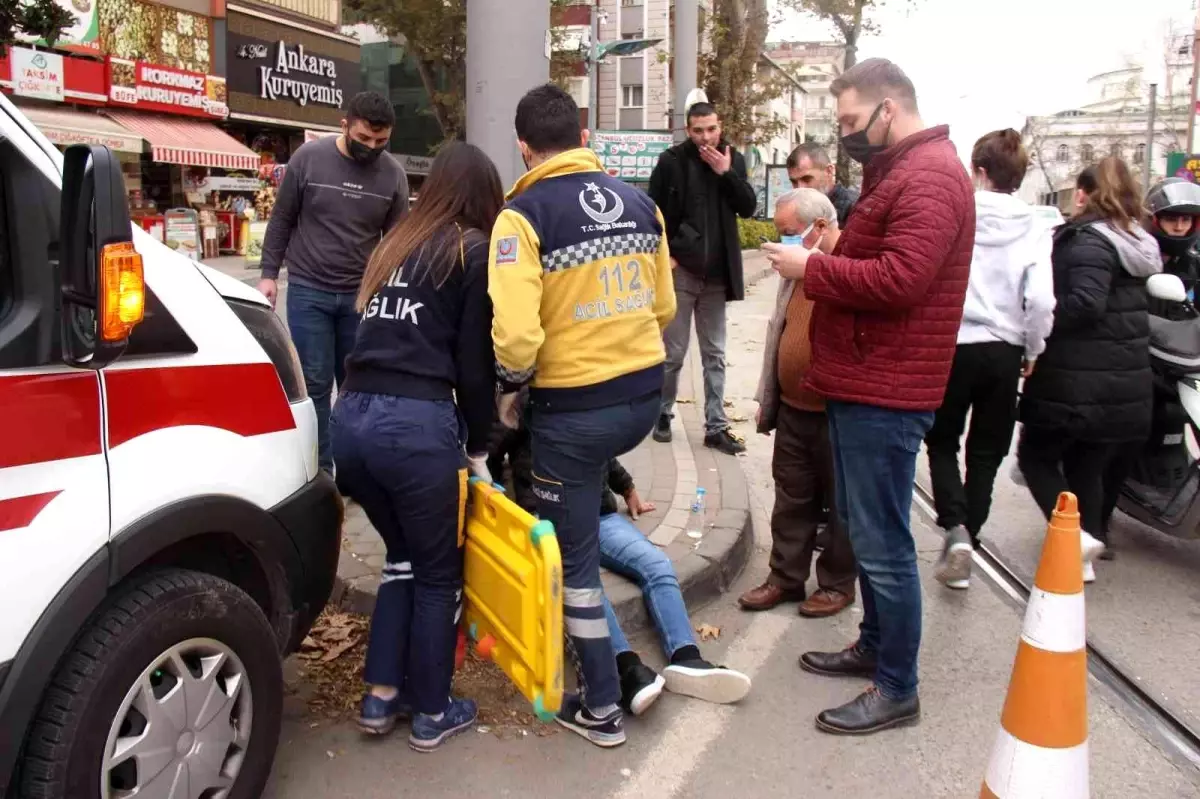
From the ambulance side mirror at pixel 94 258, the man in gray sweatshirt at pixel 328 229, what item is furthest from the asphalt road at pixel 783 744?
the man in gray sweatshirt at pixel 328 229

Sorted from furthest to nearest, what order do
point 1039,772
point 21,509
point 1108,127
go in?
point 1108,127
point 1039,772
point 21,509

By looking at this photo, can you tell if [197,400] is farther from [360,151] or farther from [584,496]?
[360,151]

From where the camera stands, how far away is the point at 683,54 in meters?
12.6

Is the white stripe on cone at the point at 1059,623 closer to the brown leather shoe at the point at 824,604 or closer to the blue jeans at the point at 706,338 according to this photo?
the brown leather shoe at the point at 824,604

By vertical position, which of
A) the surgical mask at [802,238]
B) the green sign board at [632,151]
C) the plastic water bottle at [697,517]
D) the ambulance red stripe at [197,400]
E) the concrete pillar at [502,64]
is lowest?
the plastic water bottle at [697,517]

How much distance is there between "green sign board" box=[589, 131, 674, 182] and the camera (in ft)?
50.0

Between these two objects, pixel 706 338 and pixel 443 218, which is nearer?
pixel 443 218

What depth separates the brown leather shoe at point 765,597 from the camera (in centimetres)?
436

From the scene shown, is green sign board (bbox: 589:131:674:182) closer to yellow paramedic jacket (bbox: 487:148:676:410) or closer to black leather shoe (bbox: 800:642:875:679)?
black leather shoe (bbox: 800:642:875:679)

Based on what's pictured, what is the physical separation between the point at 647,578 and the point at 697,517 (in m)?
1.07

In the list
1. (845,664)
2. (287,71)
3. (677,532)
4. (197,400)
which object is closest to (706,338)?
(677,532)

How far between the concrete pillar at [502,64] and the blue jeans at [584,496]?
1898mm

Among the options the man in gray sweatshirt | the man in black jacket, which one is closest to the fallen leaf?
the man in gray sweatshirt

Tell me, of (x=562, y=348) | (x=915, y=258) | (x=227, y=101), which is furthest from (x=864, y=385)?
(x=227, y=101)
